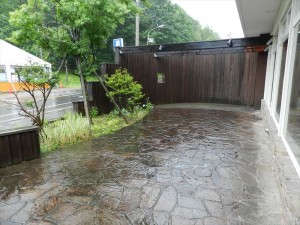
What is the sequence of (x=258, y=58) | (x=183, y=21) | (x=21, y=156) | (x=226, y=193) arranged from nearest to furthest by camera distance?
(x=226, y=193)
(x=21, y=156)
(x=258, y=58)
(x=183, y=21)

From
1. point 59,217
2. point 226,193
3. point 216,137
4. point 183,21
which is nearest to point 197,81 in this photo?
point 216,137

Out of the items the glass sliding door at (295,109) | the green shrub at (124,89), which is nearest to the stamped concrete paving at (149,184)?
the glass sliding door at (295,109)

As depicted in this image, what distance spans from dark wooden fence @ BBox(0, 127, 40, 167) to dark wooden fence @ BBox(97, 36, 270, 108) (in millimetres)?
5712

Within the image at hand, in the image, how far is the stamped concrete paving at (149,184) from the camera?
2.59 meters

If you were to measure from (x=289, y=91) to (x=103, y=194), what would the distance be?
3147mm

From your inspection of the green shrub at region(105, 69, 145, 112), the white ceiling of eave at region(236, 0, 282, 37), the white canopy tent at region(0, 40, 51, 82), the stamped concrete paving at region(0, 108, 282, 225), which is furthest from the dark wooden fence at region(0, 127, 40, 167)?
the white canopy tent at region(0, 40, 51, 82)

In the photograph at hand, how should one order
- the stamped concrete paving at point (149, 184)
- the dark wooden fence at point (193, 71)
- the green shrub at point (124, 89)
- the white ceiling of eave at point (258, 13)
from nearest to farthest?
the stamped concrete paving at point (149, 184), the white ceiling of eave at point (258, 13), the green shrub at point (124, 89), the dark wooden fence at point (193, 71)

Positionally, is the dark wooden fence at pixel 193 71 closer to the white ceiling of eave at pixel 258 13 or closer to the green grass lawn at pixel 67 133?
the white ceiling of eave at pixel 258 13

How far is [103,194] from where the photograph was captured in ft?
10.0

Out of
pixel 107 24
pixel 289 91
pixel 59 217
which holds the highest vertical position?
pixel 107 24

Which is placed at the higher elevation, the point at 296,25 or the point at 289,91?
the point at 296,25

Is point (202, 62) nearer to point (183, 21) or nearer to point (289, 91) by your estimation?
point (289, 91)

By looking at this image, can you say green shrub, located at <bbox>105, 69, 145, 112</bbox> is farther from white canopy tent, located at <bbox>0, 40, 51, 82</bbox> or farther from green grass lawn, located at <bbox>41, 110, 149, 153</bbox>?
white canopy tent, located at <bbox>0, 40, 51, 82</bbox>

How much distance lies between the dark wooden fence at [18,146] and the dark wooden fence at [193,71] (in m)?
5.71
